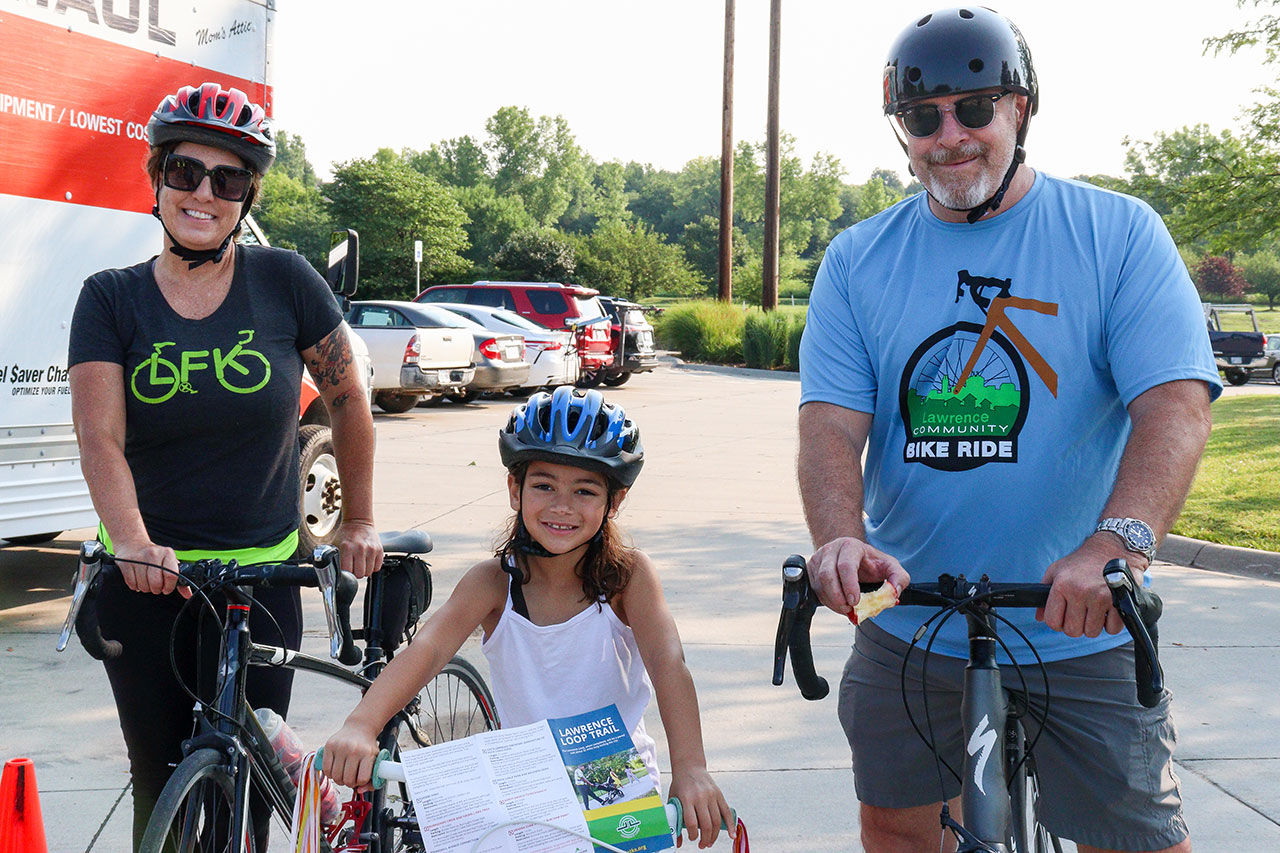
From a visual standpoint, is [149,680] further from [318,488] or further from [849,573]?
[318,488]

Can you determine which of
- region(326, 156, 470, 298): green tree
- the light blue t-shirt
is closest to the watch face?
the light blue t-shirt

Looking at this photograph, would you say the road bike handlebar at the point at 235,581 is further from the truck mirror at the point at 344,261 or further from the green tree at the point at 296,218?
the green tree at the point at 296,218

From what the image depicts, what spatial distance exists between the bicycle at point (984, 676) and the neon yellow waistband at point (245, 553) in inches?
59.6

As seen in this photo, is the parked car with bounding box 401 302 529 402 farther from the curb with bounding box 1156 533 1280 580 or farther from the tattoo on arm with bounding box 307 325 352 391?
the tattoo on arm with bounding box 307 325 352 391

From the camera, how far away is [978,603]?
6.77ft

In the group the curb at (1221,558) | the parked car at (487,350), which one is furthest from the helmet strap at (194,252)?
the parked car at (487,350)

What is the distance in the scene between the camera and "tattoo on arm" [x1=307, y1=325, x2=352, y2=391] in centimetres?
315

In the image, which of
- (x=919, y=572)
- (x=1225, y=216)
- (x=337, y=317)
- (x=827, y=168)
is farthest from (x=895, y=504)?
(x=827, y=168)

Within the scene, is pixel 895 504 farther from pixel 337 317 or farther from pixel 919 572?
pixel 337 317

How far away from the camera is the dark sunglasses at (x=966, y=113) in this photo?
2.28m

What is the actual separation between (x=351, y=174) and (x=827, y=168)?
3685cm

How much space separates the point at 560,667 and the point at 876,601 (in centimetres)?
85

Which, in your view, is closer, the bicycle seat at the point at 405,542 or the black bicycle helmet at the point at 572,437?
the black bicycle helmet at the point at 572,437

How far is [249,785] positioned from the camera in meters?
2.79
